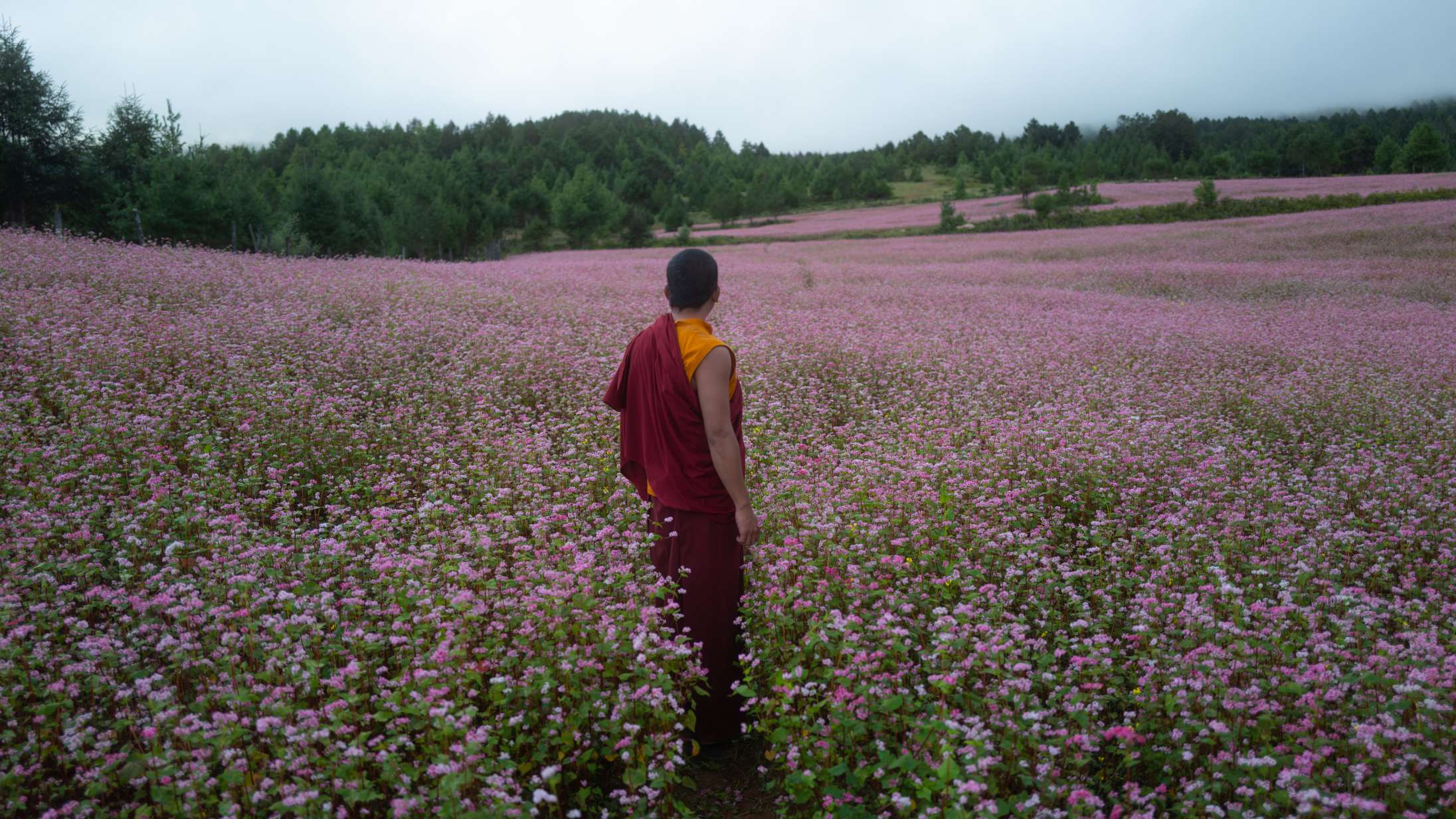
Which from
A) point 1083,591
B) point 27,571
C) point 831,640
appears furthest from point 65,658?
point 1083,591

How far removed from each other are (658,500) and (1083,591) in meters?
2.74

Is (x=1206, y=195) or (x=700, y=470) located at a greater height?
(x=1206, y=195)

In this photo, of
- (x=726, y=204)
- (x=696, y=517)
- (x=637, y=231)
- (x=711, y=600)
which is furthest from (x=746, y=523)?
(x=726, y=204)

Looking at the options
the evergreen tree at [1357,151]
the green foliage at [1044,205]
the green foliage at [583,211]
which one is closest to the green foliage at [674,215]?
the green foliage at [583,211]

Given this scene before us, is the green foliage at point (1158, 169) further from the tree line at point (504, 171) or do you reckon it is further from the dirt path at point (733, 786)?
the dirt path at point (733, 786)

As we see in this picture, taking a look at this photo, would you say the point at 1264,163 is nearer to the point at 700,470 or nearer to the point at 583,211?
the point at 583,211

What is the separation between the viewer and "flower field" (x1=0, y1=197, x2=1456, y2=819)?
10.0 feet

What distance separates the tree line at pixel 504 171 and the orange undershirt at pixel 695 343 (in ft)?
73.6

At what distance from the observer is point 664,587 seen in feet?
13.5

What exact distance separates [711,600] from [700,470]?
709 mm

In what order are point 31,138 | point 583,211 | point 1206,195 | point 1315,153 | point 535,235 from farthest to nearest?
point 1315,153 → point 535,235 → point 583,211 → point 1206,195 → point 31,138

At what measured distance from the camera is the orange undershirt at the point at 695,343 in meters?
4.07

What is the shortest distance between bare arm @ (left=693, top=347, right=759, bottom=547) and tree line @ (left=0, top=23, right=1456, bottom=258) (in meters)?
22.7

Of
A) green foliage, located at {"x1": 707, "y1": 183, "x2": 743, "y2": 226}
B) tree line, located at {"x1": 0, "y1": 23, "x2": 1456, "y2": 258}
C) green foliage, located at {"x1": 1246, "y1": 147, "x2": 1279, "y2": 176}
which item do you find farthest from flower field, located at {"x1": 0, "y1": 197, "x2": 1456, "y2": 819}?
green foliage, located at {"x1": 1246, "y1": 147, "x2": 1279, "y2": 176}
